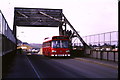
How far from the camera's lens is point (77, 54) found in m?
44.7

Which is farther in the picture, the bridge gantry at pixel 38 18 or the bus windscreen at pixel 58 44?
the bridge gantry at pixel 38 18

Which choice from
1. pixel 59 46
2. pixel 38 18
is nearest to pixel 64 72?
pixel 59 46

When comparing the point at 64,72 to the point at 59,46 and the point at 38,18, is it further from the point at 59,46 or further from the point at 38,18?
the point at 38,18

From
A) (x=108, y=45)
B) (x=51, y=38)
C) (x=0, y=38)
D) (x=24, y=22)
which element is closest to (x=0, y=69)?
(x=0, y=38)

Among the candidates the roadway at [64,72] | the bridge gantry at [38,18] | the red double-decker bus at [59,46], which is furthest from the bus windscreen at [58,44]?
the bridge gantry at [38,18]

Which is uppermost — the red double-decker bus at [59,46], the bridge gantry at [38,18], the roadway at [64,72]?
the bridge gantry at [38,18]

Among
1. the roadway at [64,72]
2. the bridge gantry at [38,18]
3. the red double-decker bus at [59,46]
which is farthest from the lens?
the bridge gantry at [38,18]

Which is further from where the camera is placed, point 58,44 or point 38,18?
point 38,18

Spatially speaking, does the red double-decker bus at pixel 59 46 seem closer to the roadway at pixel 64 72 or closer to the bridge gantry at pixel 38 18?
the roadway at pixel 64 72

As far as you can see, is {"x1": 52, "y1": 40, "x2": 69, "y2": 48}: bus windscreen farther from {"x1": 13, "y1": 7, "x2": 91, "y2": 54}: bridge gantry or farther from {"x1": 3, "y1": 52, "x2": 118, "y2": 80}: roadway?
{"x1": 13, "y1": 7, "x2": 91, "y2": 54}: bridge gantry

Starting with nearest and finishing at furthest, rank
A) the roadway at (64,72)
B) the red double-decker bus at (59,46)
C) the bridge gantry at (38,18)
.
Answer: the roadway at (64,72) → the red double-decker bus at (59,46) → the bridge gantry at (38,18)

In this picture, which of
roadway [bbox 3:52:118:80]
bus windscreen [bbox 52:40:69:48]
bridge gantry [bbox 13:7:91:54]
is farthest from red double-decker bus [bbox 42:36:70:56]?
bridge gantry [bbox 13:7:91:54]

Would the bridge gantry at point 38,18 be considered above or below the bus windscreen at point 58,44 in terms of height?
above

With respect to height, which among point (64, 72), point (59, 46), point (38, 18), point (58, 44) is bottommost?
point (64, 72)
